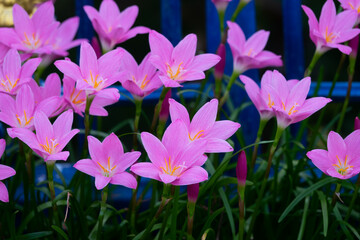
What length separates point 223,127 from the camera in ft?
2.39

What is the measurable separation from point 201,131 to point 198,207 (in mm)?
271

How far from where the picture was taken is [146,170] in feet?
2.18

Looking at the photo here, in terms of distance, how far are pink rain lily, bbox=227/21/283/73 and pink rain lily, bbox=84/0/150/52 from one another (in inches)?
6.2

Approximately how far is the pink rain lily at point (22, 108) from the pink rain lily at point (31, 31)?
18cm

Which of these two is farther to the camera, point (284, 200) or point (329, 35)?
point (284, 200)

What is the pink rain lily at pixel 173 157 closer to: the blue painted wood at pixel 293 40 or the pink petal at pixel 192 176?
the pink petal at pixel 192 176

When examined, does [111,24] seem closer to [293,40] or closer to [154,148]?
[154,148]

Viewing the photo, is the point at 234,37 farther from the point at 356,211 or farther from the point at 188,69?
the point at 356,211

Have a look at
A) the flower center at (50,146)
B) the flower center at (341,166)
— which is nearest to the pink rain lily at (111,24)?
the flower center at (50,146)

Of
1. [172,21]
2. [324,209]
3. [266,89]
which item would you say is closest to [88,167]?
[266,89]

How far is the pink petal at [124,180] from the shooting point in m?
0.71

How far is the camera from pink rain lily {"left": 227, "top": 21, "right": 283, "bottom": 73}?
0.95m

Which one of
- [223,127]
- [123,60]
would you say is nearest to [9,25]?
[123,60]

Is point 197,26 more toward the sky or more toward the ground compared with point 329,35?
more toward the ground
